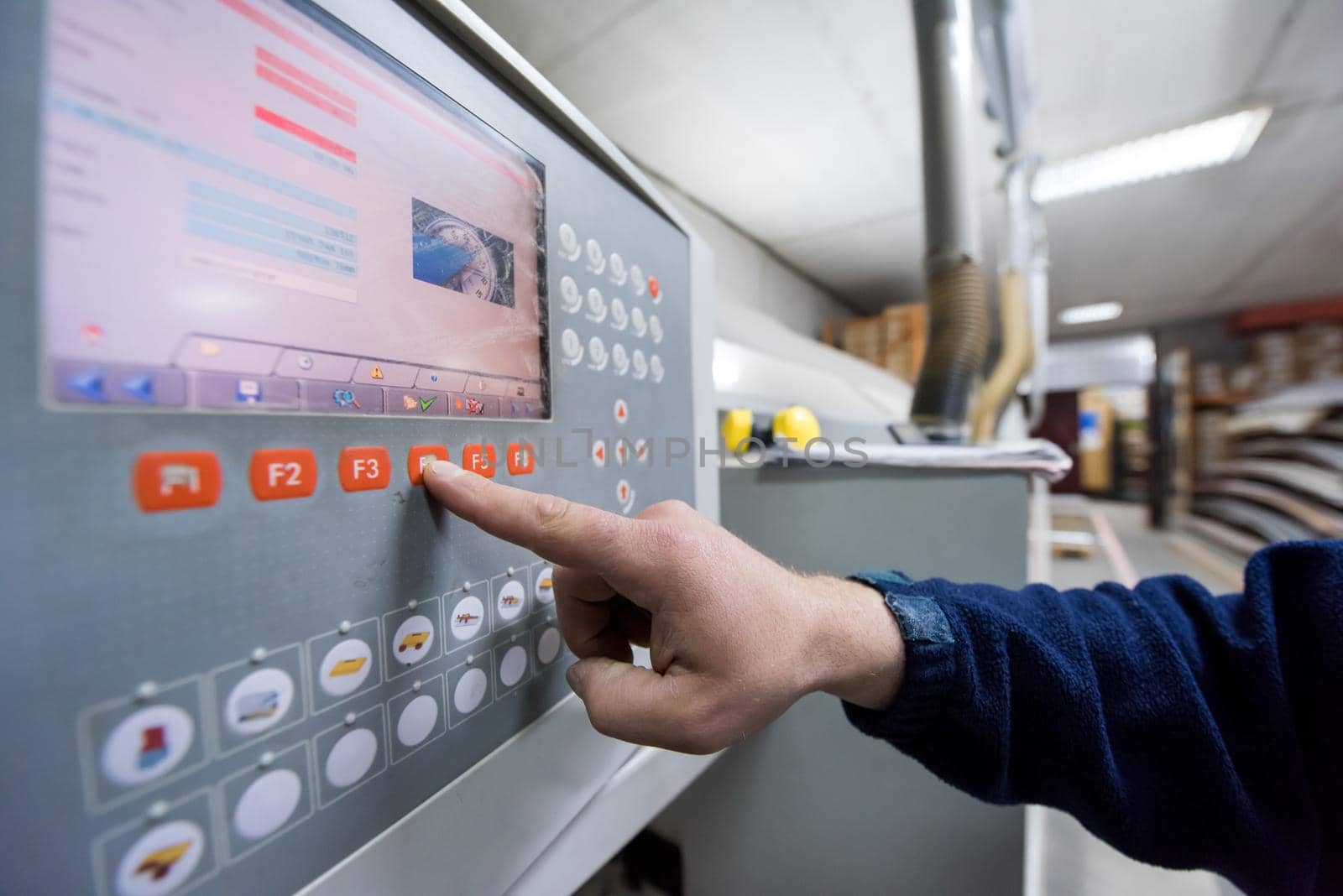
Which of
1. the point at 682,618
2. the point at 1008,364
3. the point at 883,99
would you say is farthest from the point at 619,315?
the point at 883,99

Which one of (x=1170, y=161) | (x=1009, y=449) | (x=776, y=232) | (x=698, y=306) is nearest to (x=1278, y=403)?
(x=1170, y=161)

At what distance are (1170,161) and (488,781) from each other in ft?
8.59

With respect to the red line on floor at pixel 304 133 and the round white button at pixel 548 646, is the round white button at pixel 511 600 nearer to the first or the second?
the round white button at pixel 548 646

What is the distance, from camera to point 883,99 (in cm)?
125

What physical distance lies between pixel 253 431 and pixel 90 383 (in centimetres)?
4

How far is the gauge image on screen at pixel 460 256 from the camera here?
0.25m

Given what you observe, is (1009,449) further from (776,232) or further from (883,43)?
(776,232)

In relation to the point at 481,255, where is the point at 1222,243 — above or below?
above

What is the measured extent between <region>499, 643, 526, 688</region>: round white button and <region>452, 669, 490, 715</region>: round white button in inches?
0.4

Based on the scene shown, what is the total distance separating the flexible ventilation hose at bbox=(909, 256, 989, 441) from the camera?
85cm

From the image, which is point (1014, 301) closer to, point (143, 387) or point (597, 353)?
point (597, 353)

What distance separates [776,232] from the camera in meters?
2.02

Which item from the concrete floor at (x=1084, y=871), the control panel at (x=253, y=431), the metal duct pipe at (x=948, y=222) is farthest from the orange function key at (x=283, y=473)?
the metal duct pipe at (x=948, y=222)

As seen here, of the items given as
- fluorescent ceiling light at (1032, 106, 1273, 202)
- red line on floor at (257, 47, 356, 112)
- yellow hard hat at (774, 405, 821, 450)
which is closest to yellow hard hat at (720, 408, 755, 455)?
yellow hard hat at (774, 405, 821, 450)
